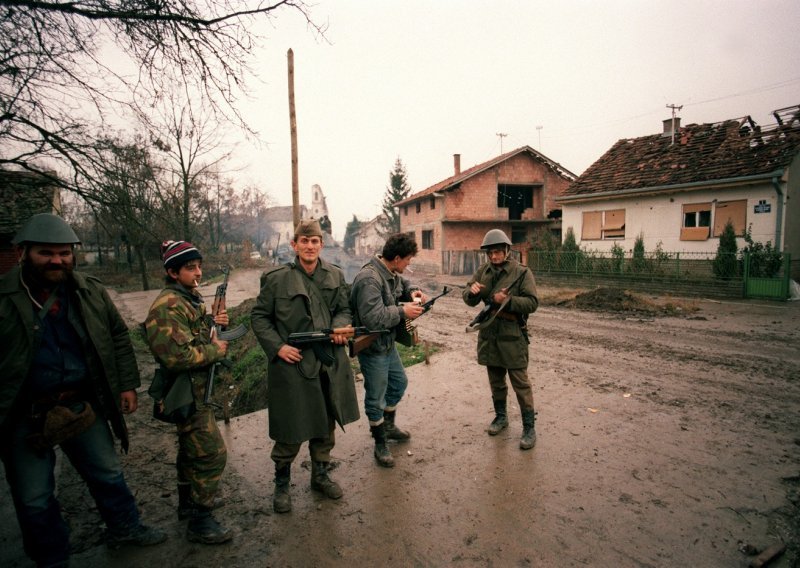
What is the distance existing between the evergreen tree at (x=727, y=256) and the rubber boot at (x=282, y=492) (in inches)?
601

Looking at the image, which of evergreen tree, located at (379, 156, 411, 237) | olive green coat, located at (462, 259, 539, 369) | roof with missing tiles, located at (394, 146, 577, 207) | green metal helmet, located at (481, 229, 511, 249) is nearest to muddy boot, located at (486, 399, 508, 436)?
olive green coat, located at (462, 259, 539, 369)

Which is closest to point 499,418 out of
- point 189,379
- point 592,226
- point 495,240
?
point 495,240

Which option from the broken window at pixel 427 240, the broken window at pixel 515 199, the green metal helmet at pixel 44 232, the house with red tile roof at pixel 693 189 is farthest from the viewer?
the broken window at pixel 427 240

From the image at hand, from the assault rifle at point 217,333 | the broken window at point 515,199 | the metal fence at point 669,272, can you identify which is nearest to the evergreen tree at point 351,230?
the broken window at point 515,199

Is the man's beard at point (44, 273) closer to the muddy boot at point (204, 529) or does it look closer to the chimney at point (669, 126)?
the muddy boot at point (204, 529)

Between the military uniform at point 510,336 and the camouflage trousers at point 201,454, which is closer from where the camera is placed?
the camouflage trousers at point 201,454

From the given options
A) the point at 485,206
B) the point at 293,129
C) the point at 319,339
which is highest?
the point at 293,129

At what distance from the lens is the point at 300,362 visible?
3074 mm

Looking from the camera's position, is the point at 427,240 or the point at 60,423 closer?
the point at 60,423

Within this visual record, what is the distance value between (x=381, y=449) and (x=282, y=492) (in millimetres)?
976

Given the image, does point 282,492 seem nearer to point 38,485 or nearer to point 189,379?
point 189,379

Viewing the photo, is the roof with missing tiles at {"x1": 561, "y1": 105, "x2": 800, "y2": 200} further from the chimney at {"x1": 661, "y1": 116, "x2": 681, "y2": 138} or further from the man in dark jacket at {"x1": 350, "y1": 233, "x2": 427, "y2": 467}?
the man in dark jacket at {"x1": 350, "y1": 233, "x2": 427, "y2": 467}

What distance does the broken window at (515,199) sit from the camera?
27781 mm

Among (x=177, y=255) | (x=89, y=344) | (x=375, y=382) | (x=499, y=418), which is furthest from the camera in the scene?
(x=499, y=418)
